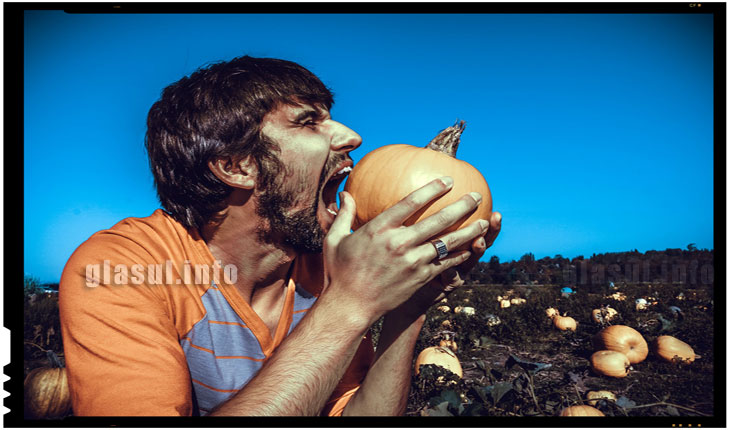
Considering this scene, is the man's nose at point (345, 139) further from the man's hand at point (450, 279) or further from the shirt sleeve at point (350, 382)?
the shirt sleeve at point (350, 382)

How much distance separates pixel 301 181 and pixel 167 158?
3.14 feet

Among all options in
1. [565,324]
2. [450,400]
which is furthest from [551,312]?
[450,400]

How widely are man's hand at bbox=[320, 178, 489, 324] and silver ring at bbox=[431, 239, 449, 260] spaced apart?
0.02 metres

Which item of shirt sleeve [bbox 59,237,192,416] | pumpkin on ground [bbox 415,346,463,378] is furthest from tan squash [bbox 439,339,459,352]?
shirt sleeve [bbox 59,237,192,416]

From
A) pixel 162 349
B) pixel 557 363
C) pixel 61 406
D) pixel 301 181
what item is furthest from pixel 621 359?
pixel 61 406

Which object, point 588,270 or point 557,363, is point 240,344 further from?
point 588,270

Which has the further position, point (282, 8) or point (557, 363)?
point (557, 363)

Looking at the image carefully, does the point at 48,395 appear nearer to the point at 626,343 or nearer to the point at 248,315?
the point at 248,315

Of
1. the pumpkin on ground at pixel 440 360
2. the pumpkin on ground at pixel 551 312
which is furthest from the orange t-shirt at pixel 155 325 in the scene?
the pumpkin on ground at pixel 551 312

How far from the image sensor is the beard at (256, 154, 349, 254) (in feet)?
7.57

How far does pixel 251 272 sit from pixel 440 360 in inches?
128

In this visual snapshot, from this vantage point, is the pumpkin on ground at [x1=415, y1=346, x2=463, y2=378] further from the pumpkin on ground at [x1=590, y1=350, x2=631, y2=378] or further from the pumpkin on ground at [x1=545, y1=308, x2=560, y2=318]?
the pumpkin on ground at [x1=545, y1=308, x2=560, y2=318]

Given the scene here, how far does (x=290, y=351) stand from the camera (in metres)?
1.58

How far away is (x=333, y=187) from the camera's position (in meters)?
2.59
